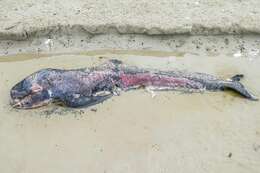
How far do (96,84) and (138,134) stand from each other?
736 millimetres

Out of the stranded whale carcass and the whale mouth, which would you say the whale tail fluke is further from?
the whale mouth

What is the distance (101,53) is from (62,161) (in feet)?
5.49

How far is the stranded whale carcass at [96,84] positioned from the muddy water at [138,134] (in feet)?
0.26

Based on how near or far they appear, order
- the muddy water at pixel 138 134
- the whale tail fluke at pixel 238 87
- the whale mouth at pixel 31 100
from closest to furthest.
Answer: the muddy water at pixel 138 134, the whale mouth at pixel 31 100, the whale tail fluke at pixel 238 87

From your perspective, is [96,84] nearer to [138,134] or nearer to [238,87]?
[138,134]

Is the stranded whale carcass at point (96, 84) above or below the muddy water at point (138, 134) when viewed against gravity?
above

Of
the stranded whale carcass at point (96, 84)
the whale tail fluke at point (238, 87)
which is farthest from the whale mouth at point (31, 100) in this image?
the whale tail fluke at point (238, 87)

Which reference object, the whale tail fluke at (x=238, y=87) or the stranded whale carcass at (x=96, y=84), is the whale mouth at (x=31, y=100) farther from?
the whale tail fluke at (x=238, y=87)

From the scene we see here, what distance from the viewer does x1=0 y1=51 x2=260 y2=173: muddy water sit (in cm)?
396

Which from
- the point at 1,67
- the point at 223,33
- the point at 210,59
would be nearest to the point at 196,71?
the point at 210,59

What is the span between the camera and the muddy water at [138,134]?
396cm

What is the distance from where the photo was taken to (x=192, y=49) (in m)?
5.36

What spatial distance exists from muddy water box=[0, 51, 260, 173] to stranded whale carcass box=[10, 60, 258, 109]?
0.26ft

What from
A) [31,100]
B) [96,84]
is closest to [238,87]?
[96,84]
